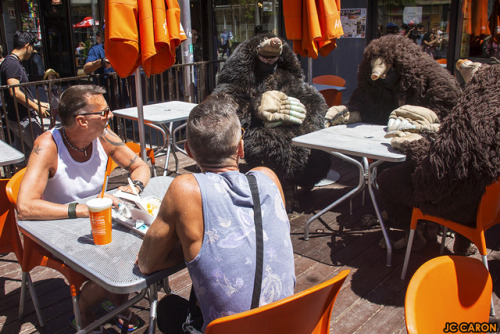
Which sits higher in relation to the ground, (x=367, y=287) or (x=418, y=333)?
(x=418, y=333)

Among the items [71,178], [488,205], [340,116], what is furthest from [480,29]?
[71,178]

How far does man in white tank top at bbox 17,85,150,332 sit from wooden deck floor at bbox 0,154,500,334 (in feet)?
1.97

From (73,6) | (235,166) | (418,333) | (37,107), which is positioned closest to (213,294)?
(235,166)

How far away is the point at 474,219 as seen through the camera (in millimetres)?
2656

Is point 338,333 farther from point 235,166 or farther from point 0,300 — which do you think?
point 0,300

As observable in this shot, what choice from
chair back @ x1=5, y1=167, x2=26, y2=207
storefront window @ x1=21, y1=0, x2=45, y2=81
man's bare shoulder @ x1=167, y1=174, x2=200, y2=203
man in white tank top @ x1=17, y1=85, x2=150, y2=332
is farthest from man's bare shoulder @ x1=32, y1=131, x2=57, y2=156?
storefront window @ x1=21, y1=0, x2=45, y2=81

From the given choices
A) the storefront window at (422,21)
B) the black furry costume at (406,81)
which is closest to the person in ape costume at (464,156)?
the black furry costume at (406,81)

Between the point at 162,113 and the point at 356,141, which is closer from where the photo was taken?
the point at 356,141

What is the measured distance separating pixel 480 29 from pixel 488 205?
4.24 metres

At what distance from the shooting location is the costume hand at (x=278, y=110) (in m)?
4.00

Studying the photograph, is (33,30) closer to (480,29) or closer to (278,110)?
(278,110)

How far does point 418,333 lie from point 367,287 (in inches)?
70.7

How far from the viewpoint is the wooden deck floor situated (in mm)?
2641

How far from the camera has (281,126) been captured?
Answer: 163 inches
